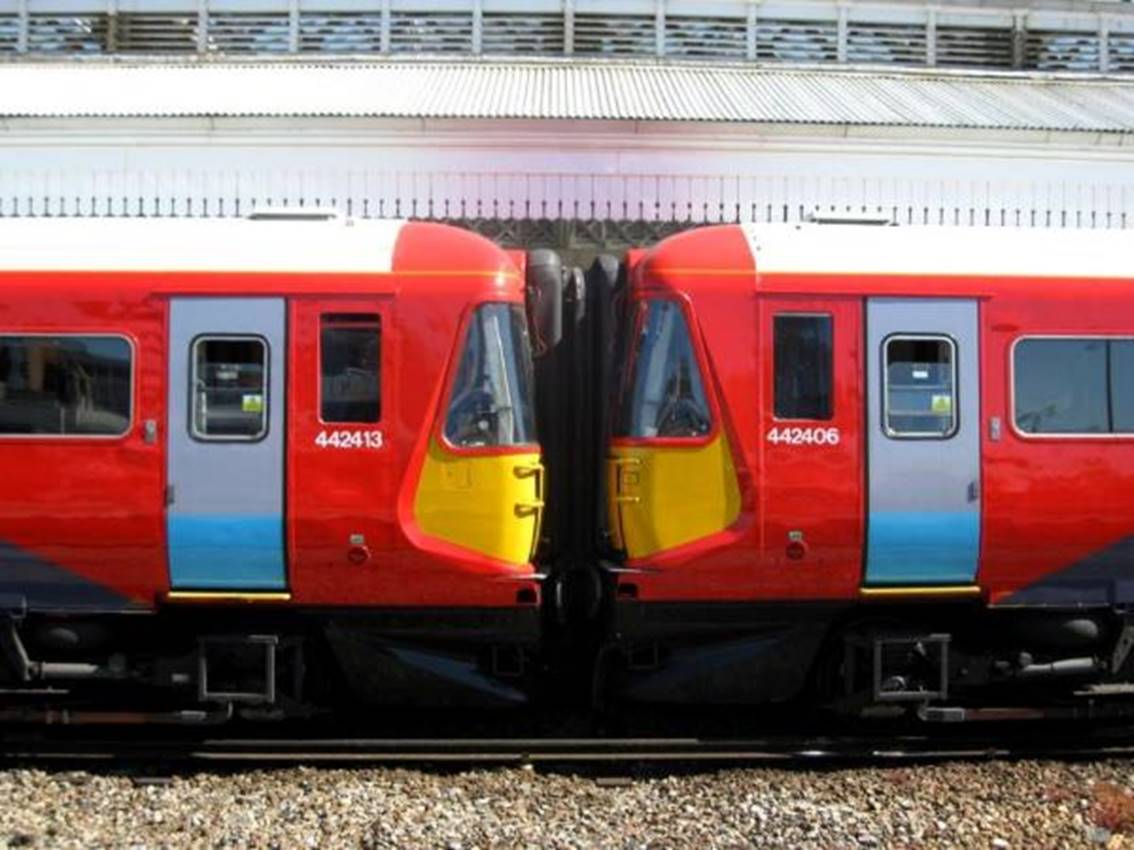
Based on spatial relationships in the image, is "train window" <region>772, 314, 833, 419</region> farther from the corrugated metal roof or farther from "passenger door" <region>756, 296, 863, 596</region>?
the corrugated metal roof

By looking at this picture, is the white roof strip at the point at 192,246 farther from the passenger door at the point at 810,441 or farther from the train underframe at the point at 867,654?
the train underframe at the point at 867,654

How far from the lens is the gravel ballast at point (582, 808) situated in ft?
17.9

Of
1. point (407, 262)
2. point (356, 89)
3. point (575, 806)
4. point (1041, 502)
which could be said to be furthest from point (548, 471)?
point (356, 89)

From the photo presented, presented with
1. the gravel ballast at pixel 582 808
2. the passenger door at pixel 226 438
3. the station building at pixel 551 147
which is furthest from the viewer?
the station building at pixel 551 147

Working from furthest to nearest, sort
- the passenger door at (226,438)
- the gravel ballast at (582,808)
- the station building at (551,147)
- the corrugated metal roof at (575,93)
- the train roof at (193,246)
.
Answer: the corrugated metal roof at (575,93)
the station building at (551,147)
the train roof at (193,246)
the passenger door at (226,438)
the gravel ballast at (582,808)

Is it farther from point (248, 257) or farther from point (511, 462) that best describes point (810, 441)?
point (248, 257)

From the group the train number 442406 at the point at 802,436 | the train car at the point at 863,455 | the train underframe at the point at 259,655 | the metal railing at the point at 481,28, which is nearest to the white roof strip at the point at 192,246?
the train car at the point at 863,455

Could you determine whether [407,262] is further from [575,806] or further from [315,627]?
[575,806]

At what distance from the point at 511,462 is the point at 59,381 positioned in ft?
8.58

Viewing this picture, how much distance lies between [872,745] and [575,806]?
1.98 metres

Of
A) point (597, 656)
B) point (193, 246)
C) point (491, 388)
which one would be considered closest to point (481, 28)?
point (193, 246)

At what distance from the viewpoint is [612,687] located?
6.84 m

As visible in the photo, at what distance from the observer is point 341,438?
250 inches

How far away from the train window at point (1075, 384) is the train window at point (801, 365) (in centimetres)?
113
